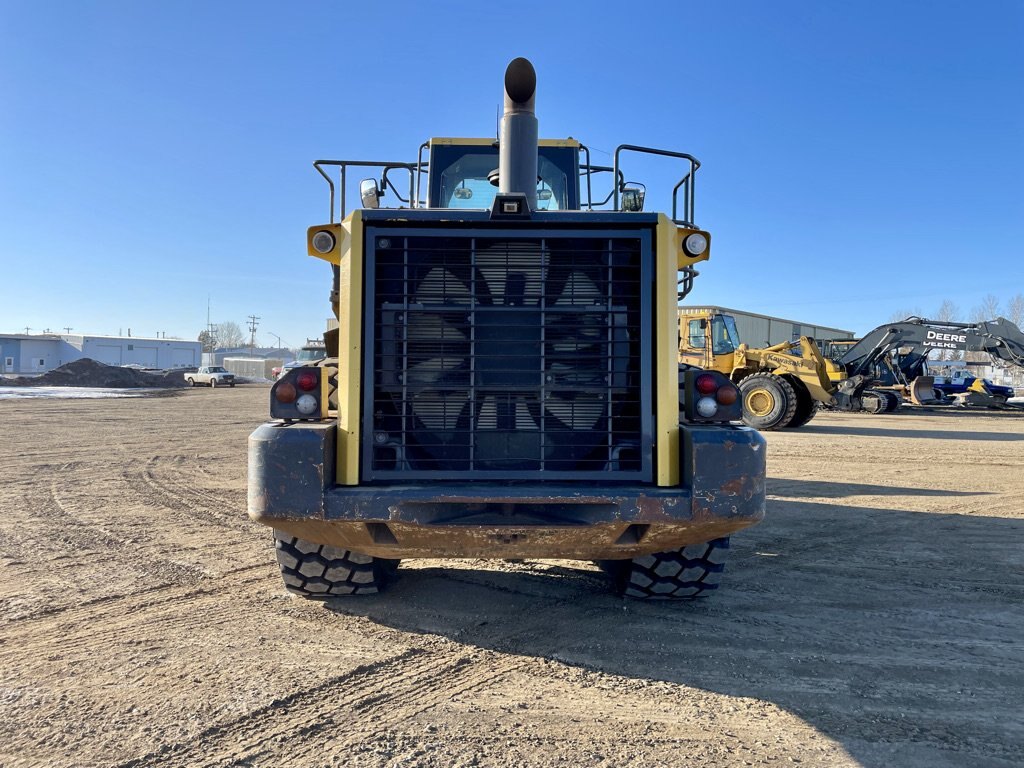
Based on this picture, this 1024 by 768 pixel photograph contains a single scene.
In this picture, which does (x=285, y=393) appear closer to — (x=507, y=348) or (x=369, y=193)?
(x=507, y=348)

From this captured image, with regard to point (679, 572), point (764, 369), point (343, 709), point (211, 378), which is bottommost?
point (343, 709)

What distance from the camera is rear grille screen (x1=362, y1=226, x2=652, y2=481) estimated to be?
11.0 feet

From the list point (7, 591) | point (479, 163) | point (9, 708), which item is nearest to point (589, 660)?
point (9, 708)

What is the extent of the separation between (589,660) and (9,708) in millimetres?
2338

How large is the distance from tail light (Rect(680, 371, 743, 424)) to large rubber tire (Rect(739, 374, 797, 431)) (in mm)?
12262

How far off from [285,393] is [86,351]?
3525 inches

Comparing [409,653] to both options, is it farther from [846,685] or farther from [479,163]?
[479,163]

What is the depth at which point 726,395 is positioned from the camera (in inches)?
137

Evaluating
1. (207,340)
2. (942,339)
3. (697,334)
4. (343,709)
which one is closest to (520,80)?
(343,709)

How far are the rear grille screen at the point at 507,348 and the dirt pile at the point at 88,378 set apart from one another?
39.8 metres

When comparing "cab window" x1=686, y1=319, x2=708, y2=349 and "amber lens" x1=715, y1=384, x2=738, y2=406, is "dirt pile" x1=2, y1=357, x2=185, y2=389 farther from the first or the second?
"amber lens" x1=715, y1=384, x2=738, y2=406

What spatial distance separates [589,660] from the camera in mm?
3184

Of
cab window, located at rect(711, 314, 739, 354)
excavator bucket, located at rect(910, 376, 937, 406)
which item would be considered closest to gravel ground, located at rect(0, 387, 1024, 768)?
cab window, located at rect(711, 314, 739, 354)

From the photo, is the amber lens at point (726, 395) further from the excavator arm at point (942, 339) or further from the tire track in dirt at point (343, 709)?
the excavator arm at point (942, 339)
